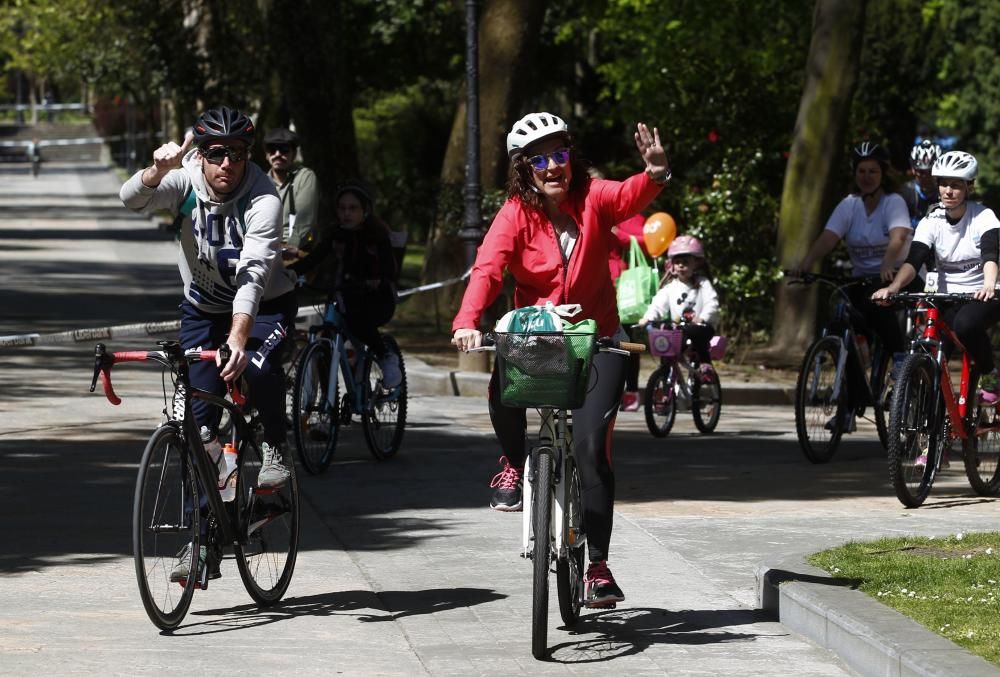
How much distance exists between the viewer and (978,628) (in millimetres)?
6273

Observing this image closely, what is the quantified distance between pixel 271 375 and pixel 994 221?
4.68 m

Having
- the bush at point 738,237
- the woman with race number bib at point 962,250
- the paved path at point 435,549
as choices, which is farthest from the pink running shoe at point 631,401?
the bush at point 738,237

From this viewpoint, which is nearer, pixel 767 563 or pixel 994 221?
pixel 767 563

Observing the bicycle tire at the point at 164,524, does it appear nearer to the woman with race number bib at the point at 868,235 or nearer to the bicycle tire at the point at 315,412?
the bicycle tire at the point at 315,412

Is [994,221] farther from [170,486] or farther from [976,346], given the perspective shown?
[170,486]

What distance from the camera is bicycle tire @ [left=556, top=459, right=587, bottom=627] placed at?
256 inches

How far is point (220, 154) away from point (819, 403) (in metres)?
5.65

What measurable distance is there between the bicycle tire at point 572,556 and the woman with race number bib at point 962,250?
12.3ft

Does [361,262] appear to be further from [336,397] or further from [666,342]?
[666,342]

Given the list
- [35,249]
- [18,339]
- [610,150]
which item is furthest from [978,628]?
[610,150]

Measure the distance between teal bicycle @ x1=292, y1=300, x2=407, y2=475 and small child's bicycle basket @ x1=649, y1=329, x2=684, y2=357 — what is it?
2113 mm

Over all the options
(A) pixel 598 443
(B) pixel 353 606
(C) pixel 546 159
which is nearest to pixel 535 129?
(C) pixel 546 159

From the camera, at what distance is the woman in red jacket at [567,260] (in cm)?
666

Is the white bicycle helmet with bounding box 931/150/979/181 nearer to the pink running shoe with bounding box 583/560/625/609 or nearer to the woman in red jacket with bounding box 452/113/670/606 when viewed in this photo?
the woman in red jacket with bounding box 452/113/670/606
